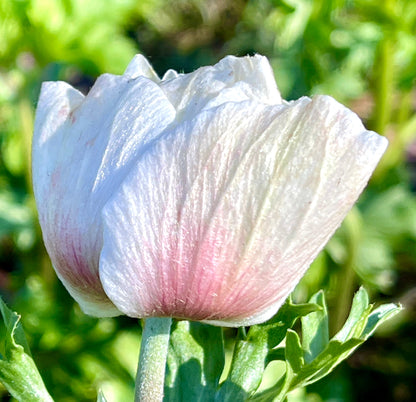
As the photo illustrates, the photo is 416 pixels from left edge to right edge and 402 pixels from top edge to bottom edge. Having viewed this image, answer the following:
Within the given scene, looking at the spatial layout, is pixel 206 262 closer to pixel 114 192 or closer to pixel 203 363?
pixel 114 192

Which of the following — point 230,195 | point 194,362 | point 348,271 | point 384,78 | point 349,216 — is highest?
point 230,195

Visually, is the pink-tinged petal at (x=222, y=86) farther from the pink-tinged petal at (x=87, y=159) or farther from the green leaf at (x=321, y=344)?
the green leaf at (x=321, y=344)

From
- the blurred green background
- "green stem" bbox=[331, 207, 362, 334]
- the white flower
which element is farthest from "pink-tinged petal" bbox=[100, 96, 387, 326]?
"green stem" bbox=[331, 207, 362, 334]

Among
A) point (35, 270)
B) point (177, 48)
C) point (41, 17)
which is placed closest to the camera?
point (41, 17)

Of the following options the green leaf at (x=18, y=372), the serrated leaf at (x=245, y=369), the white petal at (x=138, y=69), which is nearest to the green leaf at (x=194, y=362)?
the serrated leaf at (x=245, y=369)

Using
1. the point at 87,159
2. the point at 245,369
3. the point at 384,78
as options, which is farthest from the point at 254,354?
the point at 384,78

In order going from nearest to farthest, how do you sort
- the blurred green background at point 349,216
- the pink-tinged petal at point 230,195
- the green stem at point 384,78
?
1. the pink-tinged petal at point 230,195
2. the blurred green background at point 349,216
3. the green stem at point 384,78

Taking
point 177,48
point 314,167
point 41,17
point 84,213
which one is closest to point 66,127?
point 84,213

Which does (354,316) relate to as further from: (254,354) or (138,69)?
(138,69)
